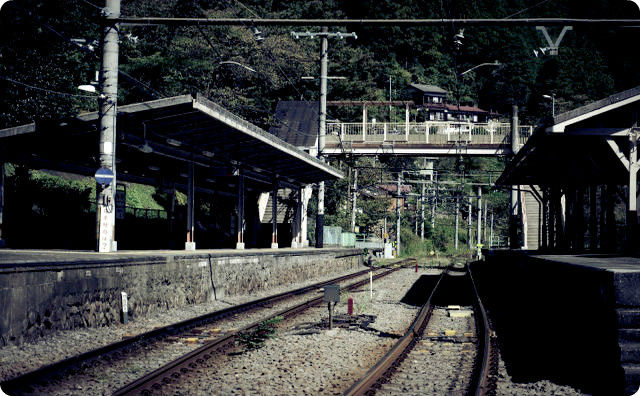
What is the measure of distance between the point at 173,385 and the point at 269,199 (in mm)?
42427

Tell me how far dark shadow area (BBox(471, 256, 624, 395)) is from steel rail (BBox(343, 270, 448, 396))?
149 centimetres

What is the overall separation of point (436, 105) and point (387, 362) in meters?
102

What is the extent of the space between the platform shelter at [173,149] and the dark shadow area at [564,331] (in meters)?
8.71

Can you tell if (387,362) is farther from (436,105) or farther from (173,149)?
(436,105)

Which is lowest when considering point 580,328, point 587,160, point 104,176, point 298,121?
point 580,328

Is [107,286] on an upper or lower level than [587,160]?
lower

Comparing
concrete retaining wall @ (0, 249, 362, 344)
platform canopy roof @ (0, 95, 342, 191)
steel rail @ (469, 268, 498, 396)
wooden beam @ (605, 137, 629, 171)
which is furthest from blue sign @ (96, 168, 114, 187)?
wooden beam @ (605, 137, 629, 171)

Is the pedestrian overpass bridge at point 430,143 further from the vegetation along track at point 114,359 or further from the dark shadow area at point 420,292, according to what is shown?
the vegetation along track at point 114,359

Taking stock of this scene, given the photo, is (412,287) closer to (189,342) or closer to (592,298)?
(189,342)

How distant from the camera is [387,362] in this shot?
9.59m

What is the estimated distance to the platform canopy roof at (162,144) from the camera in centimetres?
1786

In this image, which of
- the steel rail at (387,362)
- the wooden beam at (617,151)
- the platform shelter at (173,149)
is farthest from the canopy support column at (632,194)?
the platform shelter at (173,149)

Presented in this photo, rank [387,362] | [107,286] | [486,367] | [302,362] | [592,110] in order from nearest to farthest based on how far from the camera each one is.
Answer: [486,367]
[387,362]
[302,362]
[107,286]
[592,110]

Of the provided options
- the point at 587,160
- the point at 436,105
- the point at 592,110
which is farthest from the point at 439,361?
the point at 436,105
